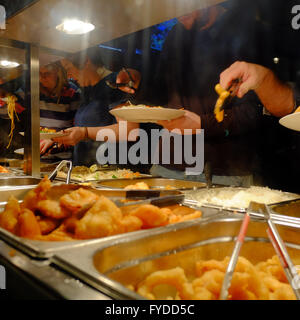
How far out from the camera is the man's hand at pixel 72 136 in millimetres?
4359

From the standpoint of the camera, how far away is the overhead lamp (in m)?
2.32

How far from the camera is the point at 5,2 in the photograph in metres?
2.28

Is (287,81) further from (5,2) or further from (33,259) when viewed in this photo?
(33,259)

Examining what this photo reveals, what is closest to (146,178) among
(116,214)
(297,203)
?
(297,203)

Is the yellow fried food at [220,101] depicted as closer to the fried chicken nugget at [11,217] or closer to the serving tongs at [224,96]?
the serving tongs at [224,96]

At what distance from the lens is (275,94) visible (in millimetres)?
3453

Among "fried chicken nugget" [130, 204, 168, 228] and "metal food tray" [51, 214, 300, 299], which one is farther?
"fried chicken nugget" [130, 204, 168, 228]

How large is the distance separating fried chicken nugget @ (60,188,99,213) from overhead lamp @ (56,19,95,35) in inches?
59.4

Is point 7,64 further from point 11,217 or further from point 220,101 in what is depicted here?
point 11,217

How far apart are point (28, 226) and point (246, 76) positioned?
9.79 feet

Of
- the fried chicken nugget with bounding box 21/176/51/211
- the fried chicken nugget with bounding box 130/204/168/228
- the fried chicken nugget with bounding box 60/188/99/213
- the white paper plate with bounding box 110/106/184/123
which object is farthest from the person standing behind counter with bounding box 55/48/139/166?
the fried chicken nugget with bounding box 130/204/168/228

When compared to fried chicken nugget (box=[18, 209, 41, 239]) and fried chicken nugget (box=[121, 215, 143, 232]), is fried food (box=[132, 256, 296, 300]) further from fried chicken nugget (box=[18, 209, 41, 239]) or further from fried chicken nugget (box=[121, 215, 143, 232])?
fried chicken nugget (box=[18, 209, 41, 239])
